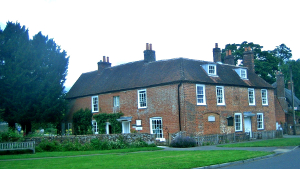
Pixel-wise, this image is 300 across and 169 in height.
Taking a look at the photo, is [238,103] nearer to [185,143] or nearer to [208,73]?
[208,73]

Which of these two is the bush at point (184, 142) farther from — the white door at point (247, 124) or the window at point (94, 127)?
the window at point (94, 127)

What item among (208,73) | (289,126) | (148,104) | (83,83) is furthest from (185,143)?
(289,126)

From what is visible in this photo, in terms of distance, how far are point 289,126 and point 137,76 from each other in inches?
961

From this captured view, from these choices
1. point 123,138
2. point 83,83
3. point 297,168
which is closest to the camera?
point 297,168

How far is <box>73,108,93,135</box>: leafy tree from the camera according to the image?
38.3 meters

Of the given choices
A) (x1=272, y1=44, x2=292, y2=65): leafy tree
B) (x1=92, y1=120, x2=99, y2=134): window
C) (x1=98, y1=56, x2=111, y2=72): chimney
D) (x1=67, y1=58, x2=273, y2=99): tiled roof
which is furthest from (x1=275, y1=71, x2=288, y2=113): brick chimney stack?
(x1=272, y1=44, x2=292, y2=65): leafy tree

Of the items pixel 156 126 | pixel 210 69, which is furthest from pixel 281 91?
pixel 156 126

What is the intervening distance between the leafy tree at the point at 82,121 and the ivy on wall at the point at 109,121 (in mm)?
1468

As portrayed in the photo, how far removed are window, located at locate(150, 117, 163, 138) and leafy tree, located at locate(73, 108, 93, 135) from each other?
8765 mm

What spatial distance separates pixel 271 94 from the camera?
4022cm

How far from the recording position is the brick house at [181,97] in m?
30.2

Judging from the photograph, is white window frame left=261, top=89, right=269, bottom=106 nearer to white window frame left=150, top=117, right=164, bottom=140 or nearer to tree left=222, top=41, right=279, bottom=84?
white window frame left=150, top=117, right=164, bottom=140

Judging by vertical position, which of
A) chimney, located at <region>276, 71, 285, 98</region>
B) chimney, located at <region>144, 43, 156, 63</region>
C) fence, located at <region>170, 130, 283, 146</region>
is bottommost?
fence, located at <region>170, 130, 283, 146</region>

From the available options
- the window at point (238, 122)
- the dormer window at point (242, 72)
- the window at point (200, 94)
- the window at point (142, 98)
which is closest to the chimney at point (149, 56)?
the window at point (142, 98)
